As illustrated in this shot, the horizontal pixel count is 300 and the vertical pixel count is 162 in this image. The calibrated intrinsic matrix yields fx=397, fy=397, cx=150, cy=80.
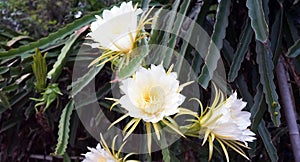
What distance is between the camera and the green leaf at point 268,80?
0.72 meters

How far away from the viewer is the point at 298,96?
1.04 metres

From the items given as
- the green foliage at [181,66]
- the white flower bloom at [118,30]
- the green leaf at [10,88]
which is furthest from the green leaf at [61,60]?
the white flower bloom at [118,30]

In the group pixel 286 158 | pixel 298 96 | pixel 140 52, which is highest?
pixel 140 52

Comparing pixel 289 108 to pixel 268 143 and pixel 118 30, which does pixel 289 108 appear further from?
pixel 118 30

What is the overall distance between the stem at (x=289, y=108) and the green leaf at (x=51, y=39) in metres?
0.47

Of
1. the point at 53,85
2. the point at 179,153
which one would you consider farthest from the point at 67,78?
the point at 179,153

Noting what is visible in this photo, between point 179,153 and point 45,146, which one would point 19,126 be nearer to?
point 45,146

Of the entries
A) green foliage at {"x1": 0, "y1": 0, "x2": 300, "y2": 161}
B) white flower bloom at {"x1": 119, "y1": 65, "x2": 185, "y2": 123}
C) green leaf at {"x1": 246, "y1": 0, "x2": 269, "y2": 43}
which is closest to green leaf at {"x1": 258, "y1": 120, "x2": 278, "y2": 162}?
green foliage at {"x1": 0, "y1": 0, "x2": 300, "y2": 161}

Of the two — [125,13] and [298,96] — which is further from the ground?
[125,13]

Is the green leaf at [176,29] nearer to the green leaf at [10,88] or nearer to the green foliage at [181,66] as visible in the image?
the green foliage at [181,66]

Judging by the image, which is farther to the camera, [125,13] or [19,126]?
[19,126]

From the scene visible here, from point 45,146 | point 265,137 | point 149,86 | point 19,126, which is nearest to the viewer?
point 149,86

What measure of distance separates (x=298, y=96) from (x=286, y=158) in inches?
7.8

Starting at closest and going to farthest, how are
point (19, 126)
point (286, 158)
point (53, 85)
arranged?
1. point (53, 85)
2. point (286, 158)
3. point (19, 126)
